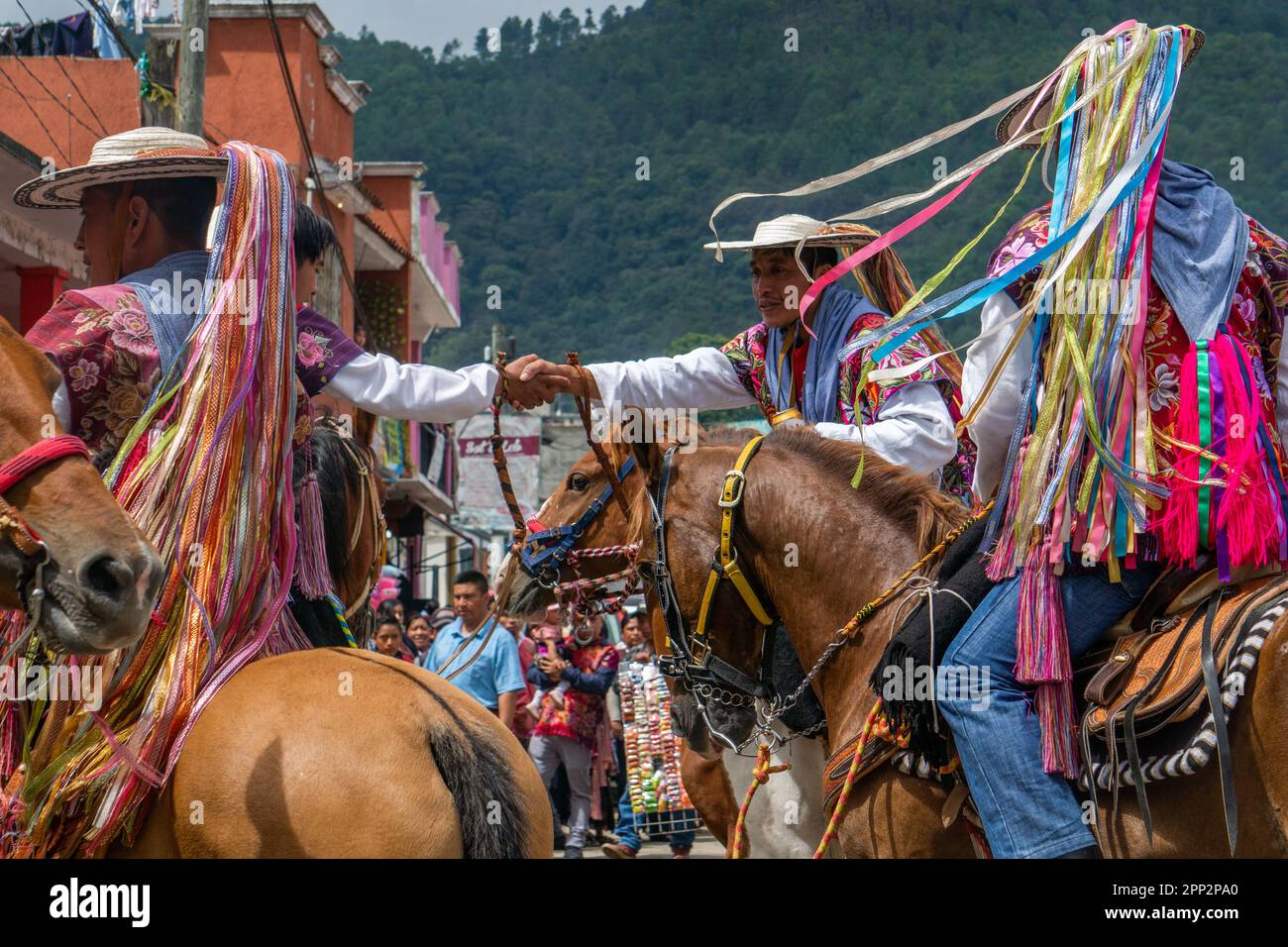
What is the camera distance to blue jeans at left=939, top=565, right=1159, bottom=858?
142 inches

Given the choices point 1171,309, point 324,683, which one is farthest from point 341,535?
point 1171,309

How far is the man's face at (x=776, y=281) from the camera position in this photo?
5.38 metres

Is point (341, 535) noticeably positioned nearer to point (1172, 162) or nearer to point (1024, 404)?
point (1024, 404)

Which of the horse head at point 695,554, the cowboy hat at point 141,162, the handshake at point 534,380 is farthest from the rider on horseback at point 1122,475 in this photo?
the cowboy hat at point 141,162

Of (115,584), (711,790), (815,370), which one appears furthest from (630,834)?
(115,584)

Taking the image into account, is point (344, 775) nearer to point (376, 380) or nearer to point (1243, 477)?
point (376, 380)

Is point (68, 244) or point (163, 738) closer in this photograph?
point (163, 738)

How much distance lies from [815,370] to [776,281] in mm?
361

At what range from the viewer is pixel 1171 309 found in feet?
12.1

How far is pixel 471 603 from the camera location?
38.9ft

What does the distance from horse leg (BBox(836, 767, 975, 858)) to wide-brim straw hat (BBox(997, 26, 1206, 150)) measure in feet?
5.66

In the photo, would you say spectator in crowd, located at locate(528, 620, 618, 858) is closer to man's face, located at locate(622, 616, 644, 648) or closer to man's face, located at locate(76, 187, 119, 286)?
man's face, located at locate(622, 616, 644, 648)
